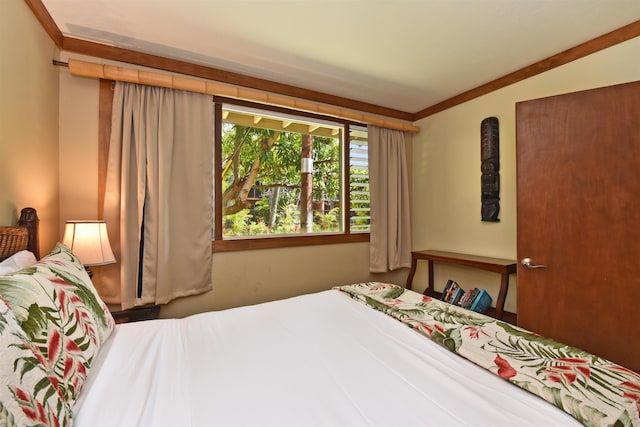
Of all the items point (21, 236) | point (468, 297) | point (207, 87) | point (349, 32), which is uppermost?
point (349, 32)

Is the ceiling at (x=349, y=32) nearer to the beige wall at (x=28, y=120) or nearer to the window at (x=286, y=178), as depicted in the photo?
the beige wall at (x=28, y=120)

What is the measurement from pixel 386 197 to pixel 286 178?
1.16m

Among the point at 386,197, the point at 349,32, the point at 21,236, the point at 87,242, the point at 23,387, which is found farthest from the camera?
the point at 386,197

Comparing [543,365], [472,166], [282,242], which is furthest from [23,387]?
[472,166]

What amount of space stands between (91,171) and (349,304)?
2.06 meters

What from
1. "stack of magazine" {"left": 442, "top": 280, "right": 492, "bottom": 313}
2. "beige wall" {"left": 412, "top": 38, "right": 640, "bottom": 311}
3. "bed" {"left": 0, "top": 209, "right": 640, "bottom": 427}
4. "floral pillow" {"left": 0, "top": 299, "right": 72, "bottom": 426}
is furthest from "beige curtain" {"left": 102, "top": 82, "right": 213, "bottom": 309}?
"beige wall" {"left": 412, "top": 38, "right": 640, "bottom": 311}

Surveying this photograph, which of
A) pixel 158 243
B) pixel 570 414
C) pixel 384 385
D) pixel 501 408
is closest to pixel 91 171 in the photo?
pixel 158 243

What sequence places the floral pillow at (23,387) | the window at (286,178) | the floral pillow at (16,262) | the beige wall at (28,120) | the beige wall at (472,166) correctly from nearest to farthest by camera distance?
the floral pillow at (23,387) < the floral pillow at (16,262) < the beige wall at (28,120) < the beige wall at (472,166) < the window at (286,178)

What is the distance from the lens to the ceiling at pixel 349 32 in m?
1.69

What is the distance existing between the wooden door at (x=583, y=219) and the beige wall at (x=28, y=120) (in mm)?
3004

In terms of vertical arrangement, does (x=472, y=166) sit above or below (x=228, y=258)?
above

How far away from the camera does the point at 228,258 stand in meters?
2.49

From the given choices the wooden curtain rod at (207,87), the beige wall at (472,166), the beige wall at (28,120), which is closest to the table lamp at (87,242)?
the beige wall at (28,120)

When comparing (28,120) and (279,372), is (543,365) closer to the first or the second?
(279,372)
